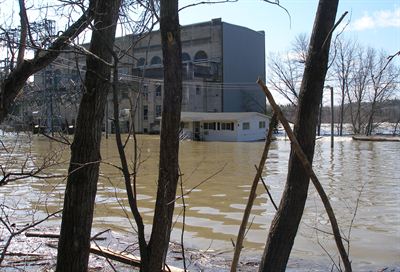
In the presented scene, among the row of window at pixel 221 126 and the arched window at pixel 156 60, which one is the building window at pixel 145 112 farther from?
the row of window at pixel 221 126

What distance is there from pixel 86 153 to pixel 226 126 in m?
56.1

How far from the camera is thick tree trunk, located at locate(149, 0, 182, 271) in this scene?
3301 mm

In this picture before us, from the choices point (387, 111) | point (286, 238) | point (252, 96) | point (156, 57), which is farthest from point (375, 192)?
point (387, 111)

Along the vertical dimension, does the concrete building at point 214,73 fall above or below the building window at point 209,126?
above

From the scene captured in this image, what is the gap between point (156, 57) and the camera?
2864 inches

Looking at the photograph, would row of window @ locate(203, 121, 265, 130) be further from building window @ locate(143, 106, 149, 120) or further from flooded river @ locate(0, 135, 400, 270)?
flooded river @ locate(0, 135, 400, 270)

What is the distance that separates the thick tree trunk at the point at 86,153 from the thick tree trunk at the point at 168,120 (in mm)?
1035

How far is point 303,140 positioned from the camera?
12.2 ft

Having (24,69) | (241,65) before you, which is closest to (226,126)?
(241,65)

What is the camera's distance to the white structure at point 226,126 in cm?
5941

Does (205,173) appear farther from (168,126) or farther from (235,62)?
(235,62)

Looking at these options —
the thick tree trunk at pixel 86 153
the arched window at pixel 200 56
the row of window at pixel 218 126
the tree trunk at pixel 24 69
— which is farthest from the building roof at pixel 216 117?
the thick tree trunk at pixel 86 153

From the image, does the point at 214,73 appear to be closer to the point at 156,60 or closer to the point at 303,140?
the point at 156,60

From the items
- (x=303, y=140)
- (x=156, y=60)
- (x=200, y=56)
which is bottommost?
(x=303, y=140)
